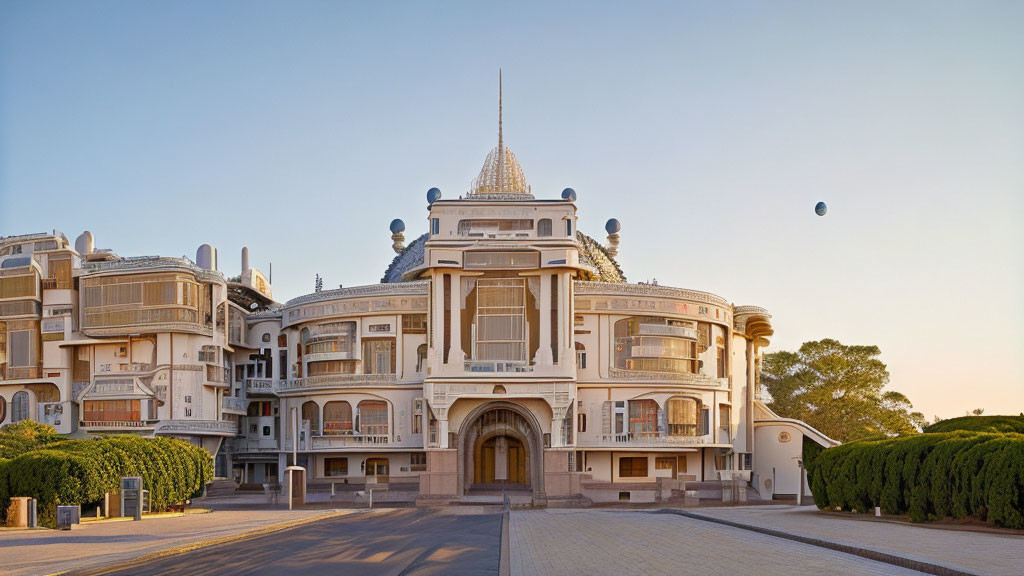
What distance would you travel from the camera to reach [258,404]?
7794 centimetres

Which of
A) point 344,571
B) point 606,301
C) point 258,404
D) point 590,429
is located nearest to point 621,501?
point 590,429

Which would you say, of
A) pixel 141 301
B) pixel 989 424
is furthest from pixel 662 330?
pixel 141 301

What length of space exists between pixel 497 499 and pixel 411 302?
1439cm

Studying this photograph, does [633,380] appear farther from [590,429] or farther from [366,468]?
[366,468]

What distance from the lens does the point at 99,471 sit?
138ft

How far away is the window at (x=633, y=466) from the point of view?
71.4 meters

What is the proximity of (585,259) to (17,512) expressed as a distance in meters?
48.2

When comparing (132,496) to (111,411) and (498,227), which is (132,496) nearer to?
(111,411)

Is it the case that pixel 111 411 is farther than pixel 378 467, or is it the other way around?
pixel 378 467

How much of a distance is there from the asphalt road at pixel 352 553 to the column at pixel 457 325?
2730 centimetres

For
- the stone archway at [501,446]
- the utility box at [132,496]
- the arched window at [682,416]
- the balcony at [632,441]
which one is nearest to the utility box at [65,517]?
the utility box at [132,496]

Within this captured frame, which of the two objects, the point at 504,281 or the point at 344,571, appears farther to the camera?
the point at 504,281

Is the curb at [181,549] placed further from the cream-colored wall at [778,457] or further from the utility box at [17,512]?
the cream-colored wall at [778,457]

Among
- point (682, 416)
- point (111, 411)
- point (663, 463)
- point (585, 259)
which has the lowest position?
point (663, 463)
